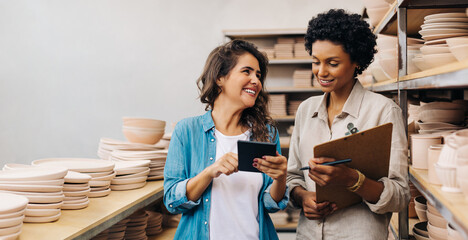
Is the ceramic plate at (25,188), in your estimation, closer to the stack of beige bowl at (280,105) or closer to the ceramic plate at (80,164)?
the ceramic plate at (80,164)

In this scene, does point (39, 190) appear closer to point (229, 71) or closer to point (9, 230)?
point (9, 230)

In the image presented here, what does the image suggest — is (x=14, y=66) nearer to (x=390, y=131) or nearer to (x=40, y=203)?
(x=40, y=203)

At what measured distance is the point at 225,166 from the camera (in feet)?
5.34

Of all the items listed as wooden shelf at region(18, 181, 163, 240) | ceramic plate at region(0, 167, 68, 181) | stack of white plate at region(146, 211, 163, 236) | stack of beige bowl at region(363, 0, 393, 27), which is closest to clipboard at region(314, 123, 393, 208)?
wooden shelf at region(18, 181, 163, 240)

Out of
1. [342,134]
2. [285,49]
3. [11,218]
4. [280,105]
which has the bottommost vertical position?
[11,218]

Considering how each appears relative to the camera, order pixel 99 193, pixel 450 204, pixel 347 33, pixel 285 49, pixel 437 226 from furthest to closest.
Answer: pixel 285 49 → pixel 99 193 → pixel 437 226 → pixel 347 33 → pixel 450 204

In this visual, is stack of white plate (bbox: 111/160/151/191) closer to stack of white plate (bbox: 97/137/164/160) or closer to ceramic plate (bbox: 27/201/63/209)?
stack of white plate (bbox: 97/137/164/160)

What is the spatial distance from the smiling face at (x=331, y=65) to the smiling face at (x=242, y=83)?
281mm

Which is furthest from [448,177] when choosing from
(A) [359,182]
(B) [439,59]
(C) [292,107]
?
(C) [292,107]

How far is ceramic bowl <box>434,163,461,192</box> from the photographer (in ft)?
4.48

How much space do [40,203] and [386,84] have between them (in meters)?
2.10

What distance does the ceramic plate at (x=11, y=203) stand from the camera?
1358 mm

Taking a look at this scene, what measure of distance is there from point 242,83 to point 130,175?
974 millimetres

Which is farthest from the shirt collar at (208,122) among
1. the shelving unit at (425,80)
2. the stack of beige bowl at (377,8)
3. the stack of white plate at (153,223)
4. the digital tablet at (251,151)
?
the stack of beige bowl at (377,8)
